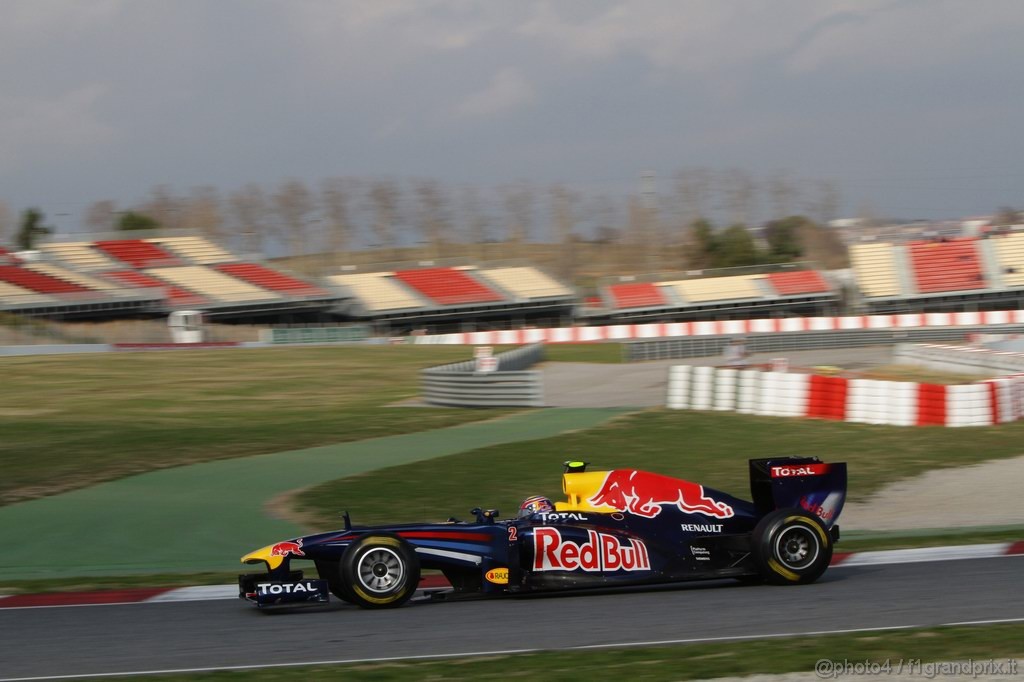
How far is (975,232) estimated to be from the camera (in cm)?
6156

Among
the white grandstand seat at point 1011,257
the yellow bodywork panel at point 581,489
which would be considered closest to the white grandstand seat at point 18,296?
the white grandstand seat at point 1011,257

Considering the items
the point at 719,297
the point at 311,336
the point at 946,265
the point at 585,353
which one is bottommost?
the point at 585,353

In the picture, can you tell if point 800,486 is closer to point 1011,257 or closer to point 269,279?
point 1011,257

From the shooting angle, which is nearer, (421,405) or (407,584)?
(407,584)

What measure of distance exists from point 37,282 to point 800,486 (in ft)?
171

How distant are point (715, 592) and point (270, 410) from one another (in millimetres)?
16875

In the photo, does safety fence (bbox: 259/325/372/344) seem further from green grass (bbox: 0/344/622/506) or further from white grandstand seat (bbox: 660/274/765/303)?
white grandstand seat (bbox: 660/274/765/303)

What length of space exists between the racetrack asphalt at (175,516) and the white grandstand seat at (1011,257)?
45.1m

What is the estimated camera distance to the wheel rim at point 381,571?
283 inches

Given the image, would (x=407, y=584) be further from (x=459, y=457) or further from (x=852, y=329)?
(x=852, y=329)

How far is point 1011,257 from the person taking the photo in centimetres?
5603

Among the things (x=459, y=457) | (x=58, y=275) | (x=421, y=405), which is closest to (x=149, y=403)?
(x=421, y=405)

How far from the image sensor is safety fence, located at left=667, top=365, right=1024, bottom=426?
17625mm

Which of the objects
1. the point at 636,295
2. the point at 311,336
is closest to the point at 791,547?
the point at 311,336
